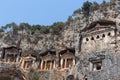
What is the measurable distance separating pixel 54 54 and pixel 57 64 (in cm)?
138

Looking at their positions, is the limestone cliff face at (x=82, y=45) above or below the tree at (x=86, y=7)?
below

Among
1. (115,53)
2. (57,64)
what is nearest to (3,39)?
(57,64)

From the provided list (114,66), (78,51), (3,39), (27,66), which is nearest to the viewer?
(114,66)

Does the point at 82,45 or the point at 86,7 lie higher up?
the point at 86,7

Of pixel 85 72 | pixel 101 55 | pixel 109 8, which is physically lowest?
pixel 85 72

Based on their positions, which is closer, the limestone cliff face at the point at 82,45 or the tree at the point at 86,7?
the limestone cliff face at the point at 82,45

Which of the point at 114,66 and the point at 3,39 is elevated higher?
the point at 3,39

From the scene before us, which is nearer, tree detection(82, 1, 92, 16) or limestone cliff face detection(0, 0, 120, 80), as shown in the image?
limestone cliff face detection(0, 0, 120, 80)

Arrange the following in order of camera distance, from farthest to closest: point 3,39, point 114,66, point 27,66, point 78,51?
point 3,39 → point 27,66 → point 78,51 → point 114,66

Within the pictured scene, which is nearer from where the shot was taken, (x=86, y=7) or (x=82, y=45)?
(x=82, y=45)

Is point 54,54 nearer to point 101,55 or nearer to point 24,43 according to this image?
point 24,43

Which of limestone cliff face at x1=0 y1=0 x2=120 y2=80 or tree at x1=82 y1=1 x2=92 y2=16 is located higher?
tree at x1=82 y1=1 x2=92 y2=16

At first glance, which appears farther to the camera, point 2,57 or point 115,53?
point 2,57

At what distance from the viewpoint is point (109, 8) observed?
2658 centimetres
